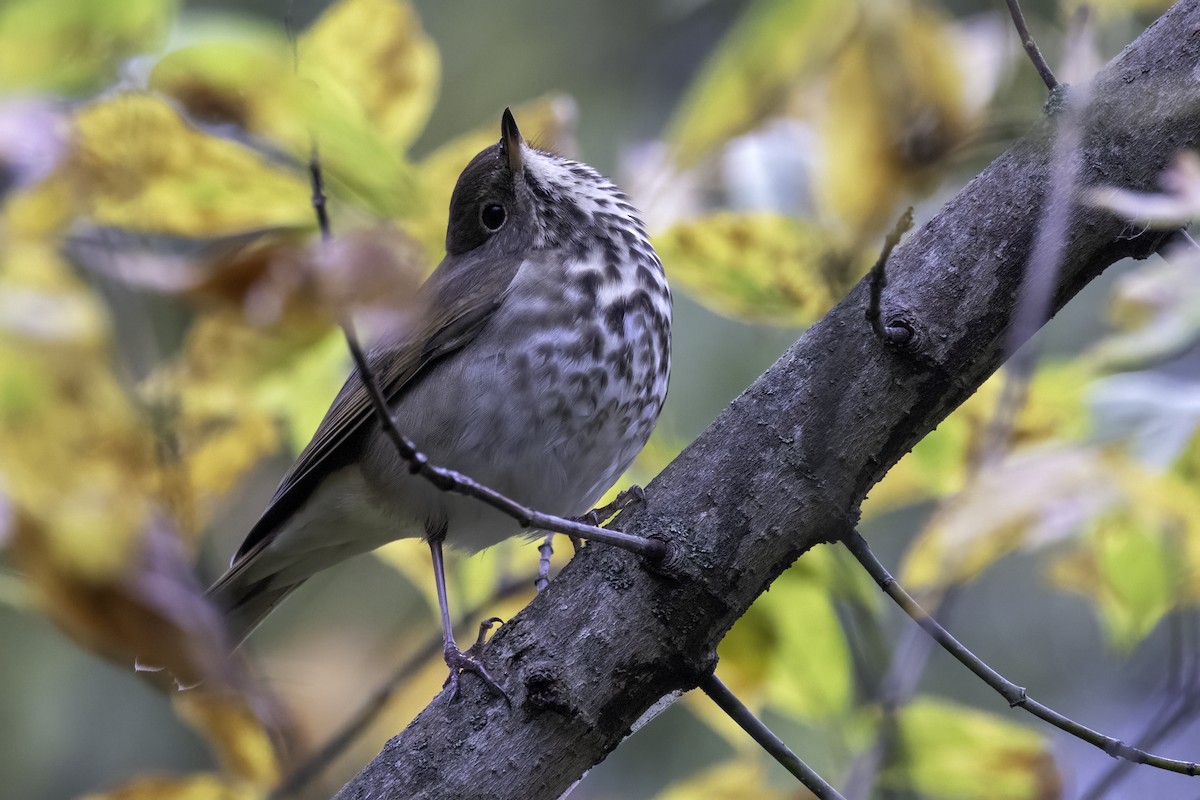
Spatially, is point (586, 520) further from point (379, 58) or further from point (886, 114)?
point (886, 114)

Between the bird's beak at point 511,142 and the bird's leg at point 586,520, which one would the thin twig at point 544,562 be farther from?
the bird's beak at point 511,142

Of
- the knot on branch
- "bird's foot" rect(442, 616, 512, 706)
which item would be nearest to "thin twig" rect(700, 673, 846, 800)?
the knot on branch

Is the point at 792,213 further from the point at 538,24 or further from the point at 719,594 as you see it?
the point at 538,24

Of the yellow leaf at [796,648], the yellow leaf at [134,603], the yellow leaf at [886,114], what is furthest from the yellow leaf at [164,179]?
the yellow leaf at [796,648]

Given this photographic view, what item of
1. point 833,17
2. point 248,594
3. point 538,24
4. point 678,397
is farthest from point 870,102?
point 538,24

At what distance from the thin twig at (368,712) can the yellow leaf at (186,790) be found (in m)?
0.16

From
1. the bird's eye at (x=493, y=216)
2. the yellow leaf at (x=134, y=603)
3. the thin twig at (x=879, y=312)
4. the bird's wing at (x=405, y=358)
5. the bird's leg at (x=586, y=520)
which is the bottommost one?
the thin twig at (x=879, y=312)

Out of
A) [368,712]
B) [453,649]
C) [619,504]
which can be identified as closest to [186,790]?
[368,712]

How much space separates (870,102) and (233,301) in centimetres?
100

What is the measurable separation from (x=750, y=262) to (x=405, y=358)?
3.64ft

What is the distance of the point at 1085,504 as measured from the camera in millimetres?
1891

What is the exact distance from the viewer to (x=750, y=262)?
199cm

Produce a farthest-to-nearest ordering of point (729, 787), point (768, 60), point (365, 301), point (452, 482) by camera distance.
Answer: point (729, 787) < point (768, 60) < point (452, 482) < point (365, 301)

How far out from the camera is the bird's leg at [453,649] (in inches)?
74.4
